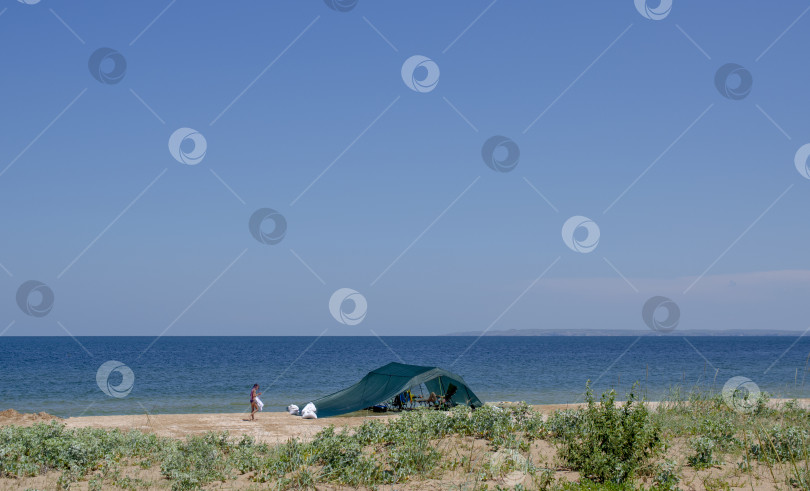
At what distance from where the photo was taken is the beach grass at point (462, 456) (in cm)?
881

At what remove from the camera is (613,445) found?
29.5 feet

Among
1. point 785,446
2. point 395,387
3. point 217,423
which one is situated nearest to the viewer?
point 785,446

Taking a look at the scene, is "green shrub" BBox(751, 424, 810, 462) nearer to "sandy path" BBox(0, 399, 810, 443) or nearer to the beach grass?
the beach grass

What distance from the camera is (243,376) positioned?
167 ft

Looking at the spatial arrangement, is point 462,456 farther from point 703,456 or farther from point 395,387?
point 395,387

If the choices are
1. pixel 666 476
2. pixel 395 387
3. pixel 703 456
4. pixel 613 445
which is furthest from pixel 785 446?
pixel 395 387

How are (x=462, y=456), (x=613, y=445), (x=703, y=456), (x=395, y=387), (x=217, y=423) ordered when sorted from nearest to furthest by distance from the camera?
1. (x=613, y=445)
2. (x=703, y=456)
3. (x=462, y=456)
4. (x=217, y=423)
5. (x=395, y=387)

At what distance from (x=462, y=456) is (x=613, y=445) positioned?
2364 millimetres

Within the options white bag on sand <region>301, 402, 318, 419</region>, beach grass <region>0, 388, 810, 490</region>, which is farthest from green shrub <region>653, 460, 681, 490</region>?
white bag on sand <region>301, 402, 318, 419</region>

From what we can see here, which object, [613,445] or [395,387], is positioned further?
[395,387]

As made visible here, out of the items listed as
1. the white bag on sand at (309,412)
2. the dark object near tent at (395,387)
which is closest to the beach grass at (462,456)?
the dark object near tent at (395,387)

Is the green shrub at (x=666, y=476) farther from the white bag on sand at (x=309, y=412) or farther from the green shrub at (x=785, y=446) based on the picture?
the white bag on sand at (x=309, y=412)

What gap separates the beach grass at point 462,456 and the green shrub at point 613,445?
0.02 meters

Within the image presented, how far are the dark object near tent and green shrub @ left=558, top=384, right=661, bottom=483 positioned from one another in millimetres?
12719
